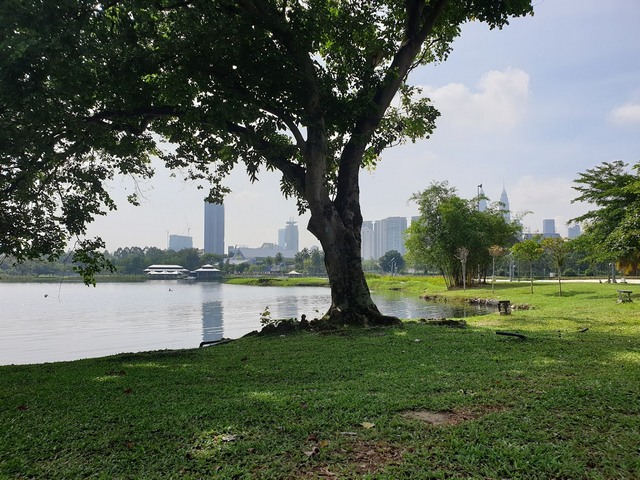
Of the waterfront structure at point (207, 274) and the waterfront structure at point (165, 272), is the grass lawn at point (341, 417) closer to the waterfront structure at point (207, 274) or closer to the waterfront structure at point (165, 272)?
the waterfront structure at point (207, 274)

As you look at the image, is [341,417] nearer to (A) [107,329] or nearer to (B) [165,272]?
(A) [107,329]

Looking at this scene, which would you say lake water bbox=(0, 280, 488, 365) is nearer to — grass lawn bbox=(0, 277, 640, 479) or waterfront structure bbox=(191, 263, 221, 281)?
grass lawn bbox=(0, 277, 640, 479)

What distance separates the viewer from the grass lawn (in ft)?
9.70

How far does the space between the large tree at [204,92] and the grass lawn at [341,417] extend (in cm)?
411

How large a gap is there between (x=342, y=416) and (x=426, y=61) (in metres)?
13.4

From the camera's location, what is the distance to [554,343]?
744 cm

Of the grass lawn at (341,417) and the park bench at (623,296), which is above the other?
the grass lawn at (341,417)

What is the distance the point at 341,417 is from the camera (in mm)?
3844

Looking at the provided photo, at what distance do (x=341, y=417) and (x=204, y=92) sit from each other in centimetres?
892

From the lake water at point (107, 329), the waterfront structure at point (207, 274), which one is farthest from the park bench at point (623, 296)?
the waterfront structure at point (207, 274)

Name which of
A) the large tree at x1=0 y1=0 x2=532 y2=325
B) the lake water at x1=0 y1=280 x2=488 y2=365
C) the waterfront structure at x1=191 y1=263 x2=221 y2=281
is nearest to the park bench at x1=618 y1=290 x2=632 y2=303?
the lake water at x1=0 y1=280 x2=488 y2=365

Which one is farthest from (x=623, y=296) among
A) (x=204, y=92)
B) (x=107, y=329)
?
(x=107, y=329)

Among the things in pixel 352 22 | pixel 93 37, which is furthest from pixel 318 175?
pixel 93 37

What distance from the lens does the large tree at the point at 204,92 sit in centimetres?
744
